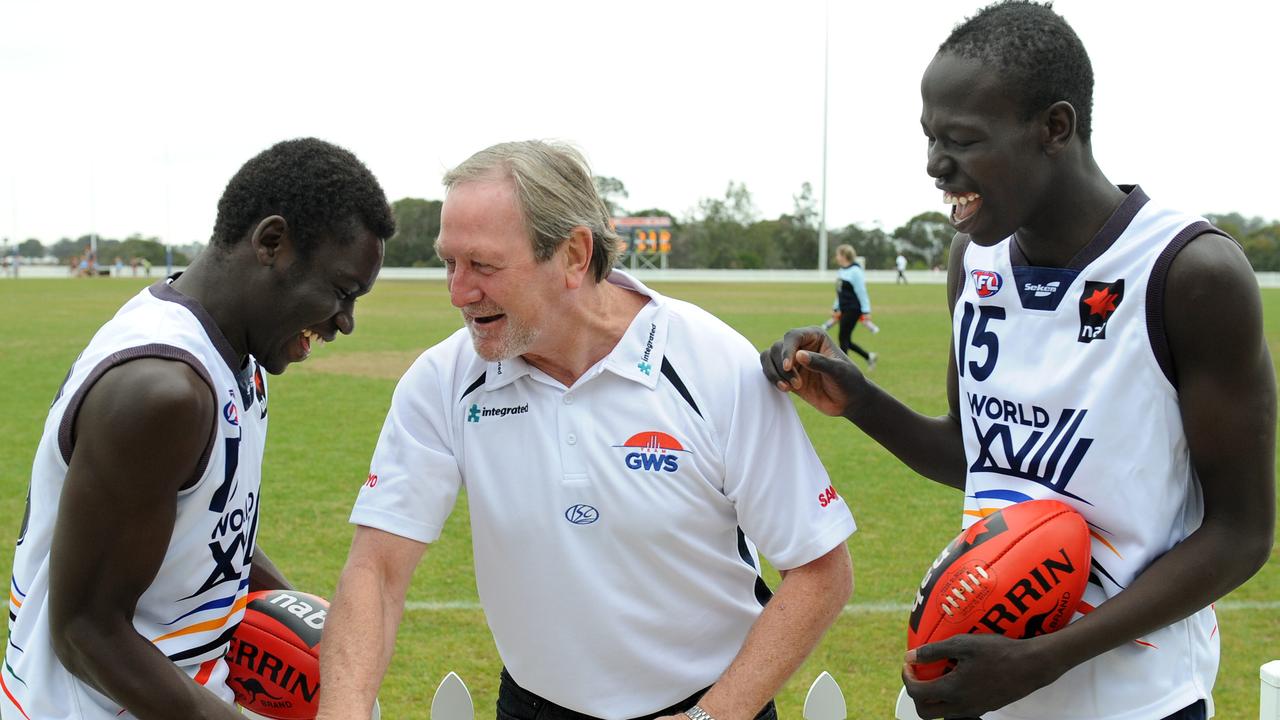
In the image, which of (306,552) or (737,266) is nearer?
(306,552)

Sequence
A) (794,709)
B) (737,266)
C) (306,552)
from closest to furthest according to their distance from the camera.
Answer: (794,709) < (306,552) < (737,266)

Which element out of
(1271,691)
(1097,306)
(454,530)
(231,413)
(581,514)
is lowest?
(454,530)

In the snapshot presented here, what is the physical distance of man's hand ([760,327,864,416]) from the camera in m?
2.70

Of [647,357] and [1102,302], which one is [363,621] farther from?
[1102,302]

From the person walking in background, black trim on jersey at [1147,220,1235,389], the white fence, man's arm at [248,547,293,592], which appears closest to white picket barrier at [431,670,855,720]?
the white fence

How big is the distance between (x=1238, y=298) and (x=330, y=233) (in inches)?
77.9

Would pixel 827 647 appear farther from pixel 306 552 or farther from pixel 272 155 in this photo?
pixel 272 155

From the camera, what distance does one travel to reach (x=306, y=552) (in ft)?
24.4

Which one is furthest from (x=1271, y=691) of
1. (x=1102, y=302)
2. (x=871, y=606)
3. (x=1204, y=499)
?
(x=871, y=606)

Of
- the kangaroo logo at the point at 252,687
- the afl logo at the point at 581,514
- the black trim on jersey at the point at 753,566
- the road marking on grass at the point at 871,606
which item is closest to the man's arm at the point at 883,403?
the black trim on jersey at the point at 753,566

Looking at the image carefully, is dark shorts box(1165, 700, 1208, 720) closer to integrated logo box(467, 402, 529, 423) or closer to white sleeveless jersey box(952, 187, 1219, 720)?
white sleeveless jersey box(952, 187, 1219, 720)

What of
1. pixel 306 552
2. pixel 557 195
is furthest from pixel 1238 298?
pixel 306 552

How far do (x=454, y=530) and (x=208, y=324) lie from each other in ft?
18.7

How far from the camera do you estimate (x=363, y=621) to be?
A: 8.63ft
